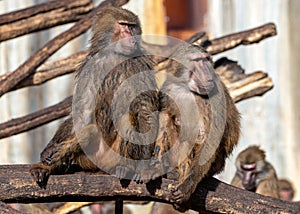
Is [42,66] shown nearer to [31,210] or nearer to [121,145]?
[31,210]

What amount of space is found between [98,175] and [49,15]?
2.59 meters

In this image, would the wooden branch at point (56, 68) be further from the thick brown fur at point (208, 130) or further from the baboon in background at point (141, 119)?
the thick brown fur at point (208, 130)

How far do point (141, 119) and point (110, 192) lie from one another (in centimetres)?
58

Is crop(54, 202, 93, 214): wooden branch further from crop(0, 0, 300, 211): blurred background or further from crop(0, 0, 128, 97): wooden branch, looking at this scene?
crop(0, 0, 300, 211): blurred background

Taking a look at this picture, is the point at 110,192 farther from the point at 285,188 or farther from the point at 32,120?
the point at 285,188

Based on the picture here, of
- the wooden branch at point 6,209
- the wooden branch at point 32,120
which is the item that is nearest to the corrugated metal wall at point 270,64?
the wooden branch at point 32,120

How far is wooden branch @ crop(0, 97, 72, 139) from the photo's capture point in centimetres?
723

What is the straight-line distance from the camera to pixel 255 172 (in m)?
8.97

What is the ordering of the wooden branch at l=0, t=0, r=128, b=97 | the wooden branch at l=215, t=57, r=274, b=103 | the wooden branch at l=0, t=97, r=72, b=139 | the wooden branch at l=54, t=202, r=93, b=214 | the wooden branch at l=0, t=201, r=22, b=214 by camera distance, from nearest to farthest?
the wooden branch at l=0, t=201, r=22, b=214
the wooden branch at l=0, t=97, r=72, b=139
the wooden branch at l=0, t=0, r=128, b=97
the wooden branch at l=54, t=202, r=93, b=214
the wooden branch at l=215, t=57, r=274, b=103

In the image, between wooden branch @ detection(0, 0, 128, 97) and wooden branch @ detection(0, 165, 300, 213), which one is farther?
wooden branch @ detection(0, 0, 128, 97)

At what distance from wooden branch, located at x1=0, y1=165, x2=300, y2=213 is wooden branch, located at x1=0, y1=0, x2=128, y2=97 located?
202 centimetres

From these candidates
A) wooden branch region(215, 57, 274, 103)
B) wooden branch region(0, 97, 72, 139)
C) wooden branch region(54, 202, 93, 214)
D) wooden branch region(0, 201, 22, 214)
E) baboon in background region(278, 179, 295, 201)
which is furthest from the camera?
baboon in background region(278, 179, 295, 201)

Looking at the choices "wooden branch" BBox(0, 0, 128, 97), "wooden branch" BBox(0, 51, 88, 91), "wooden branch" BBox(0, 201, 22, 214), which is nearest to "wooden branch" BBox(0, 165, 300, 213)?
"wooden branch" BBox(0, 201, 22, 214)

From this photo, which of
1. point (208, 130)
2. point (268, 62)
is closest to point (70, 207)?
point (208, 130)
